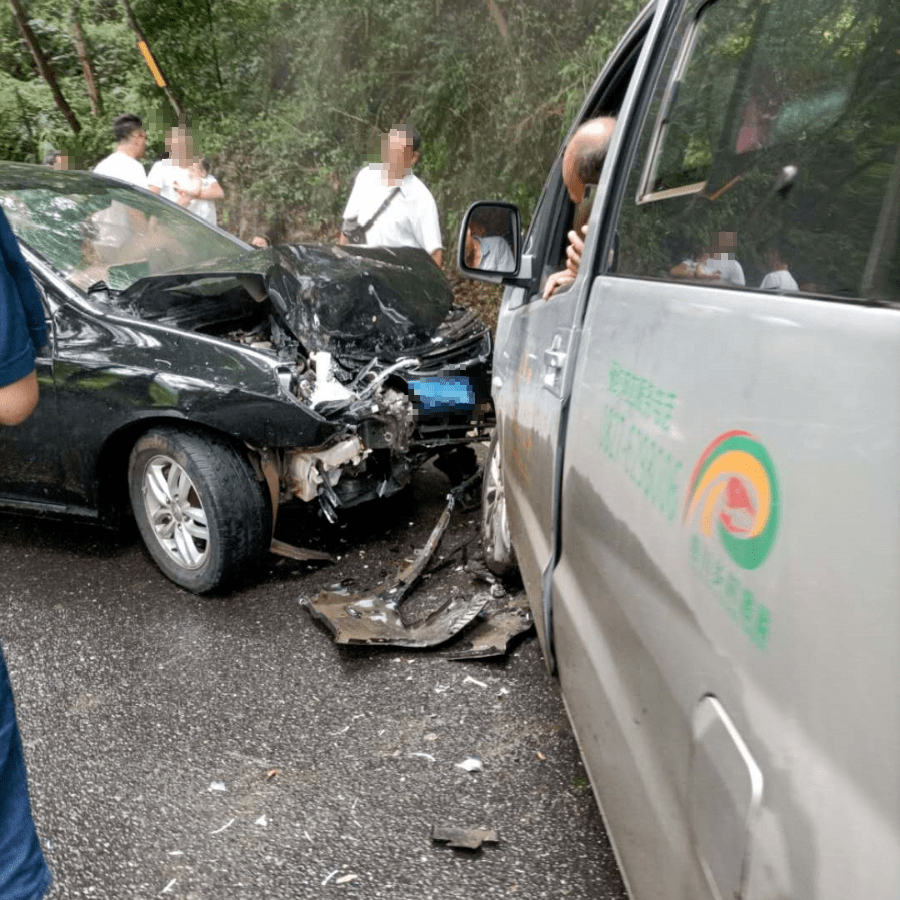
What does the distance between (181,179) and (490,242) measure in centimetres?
462

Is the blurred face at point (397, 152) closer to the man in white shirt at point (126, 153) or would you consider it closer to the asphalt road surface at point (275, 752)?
the man in white shirt at point (126, 153)

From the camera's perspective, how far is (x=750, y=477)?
1.19 m

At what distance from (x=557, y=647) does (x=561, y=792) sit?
66 cm

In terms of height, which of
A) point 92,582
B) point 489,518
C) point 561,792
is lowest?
point 92,582

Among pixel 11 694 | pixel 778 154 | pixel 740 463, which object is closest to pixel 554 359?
pixel 778 154

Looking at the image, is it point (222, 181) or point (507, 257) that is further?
point (222, 181)

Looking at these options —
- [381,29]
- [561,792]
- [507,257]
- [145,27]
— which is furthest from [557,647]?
[145,27]

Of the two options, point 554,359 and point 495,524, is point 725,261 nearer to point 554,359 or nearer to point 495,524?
point 554,359

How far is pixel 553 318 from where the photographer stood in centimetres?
272

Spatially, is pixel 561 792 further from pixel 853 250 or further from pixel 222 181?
pixel 222 181

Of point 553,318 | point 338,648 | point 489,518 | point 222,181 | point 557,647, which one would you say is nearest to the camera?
point 557,647

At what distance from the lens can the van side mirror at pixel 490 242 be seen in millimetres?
3400

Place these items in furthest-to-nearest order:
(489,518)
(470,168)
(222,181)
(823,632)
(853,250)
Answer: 1. (222,181)
2. (470,168)
3. (489,518)
4. (853,250)
5. (823,632)

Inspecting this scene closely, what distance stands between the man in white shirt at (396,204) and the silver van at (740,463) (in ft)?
13.1
